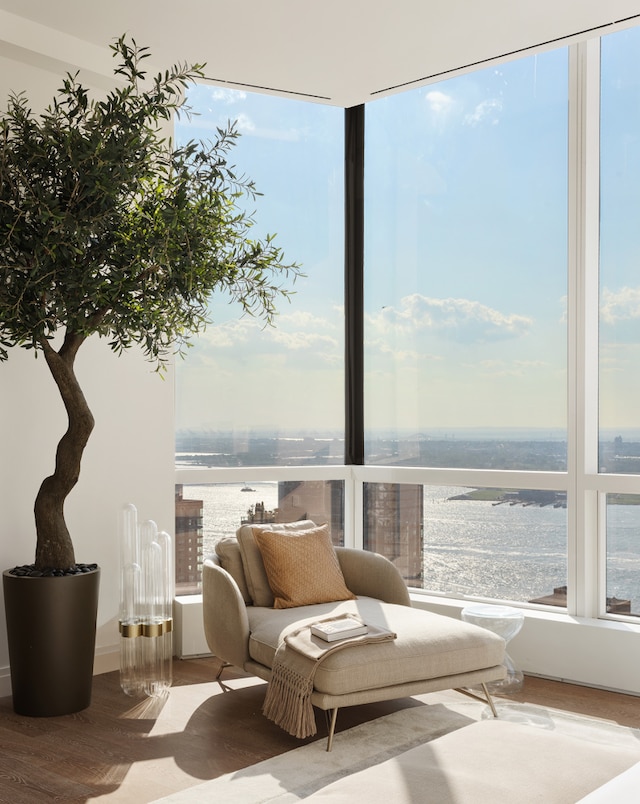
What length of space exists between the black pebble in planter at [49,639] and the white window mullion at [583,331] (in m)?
2.50

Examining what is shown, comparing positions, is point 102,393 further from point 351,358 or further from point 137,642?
point 351,358

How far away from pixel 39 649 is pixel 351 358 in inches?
107

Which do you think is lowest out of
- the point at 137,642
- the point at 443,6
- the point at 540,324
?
the point at 137,642

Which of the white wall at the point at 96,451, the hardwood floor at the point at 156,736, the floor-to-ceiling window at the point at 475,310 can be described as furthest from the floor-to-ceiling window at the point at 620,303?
the white wall at the point at 96,451

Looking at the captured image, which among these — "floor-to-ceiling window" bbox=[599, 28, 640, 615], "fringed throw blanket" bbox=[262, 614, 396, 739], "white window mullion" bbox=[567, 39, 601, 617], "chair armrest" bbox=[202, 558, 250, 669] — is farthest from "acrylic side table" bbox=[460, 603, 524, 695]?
"chair armrest" bbox=[202, 558, 250, 669]

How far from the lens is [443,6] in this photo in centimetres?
367

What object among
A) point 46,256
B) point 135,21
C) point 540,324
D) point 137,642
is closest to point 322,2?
point 135,21

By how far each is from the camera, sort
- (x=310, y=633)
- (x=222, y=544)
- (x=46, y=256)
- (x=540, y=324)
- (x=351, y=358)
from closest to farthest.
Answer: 1. (x=46, y=256)
2. (x=310, y=633)
3. (x=222, y=544)
4. (x=540, y=324)
5. (x=351, y=358)

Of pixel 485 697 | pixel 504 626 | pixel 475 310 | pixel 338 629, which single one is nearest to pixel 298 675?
pixel 338 629

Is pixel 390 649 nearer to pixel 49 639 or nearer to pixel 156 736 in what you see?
pixel 156 736

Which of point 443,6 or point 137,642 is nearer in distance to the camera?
point 443,6

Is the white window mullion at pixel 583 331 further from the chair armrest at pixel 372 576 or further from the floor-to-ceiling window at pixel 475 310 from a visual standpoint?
the chair armrest at pixel 372 576

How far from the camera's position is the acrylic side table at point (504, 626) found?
411cm

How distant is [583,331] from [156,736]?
291cm
